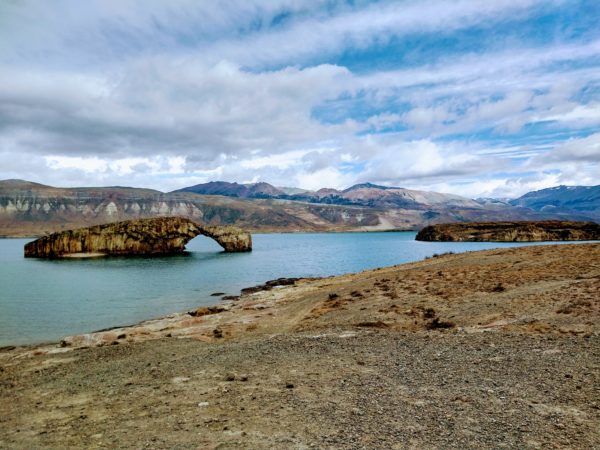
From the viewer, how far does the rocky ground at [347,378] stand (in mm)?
8984

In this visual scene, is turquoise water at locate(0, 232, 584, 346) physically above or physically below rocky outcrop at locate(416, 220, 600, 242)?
below

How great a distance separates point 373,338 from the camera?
17328 millimetres

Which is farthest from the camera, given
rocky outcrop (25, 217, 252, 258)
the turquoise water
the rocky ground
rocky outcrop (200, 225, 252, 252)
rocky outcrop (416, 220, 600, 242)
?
rocky outcrop (416, 220, 600, 242)

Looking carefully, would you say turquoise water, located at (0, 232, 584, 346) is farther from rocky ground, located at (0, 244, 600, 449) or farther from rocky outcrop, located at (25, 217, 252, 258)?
rocky outcrop, located at (25, 217, 252, 258)

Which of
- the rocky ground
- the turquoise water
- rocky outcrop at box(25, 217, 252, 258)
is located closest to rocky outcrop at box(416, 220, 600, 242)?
the turquoise water

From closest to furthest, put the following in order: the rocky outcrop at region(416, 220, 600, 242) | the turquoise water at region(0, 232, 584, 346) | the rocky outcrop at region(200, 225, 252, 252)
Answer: the turquoise water at region(0, 232, 584, 346) → the rocky outcrop at region(200, 225, 252, 252) → the rocky outcrop at region(416, 220, 600, 242)

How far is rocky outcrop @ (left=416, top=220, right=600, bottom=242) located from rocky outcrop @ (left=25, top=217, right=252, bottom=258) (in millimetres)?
101042

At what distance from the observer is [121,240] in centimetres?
10125

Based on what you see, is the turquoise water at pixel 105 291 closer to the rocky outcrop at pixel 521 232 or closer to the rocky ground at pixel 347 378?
the rocky ground at pixel 347 378

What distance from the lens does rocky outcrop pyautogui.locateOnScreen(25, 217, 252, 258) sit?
324ft

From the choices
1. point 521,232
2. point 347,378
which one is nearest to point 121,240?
point 347,378

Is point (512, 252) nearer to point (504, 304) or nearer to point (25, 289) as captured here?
point (504, 304)

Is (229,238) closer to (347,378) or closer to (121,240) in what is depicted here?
(121,240)

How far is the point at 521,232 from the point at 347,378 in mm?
154926
